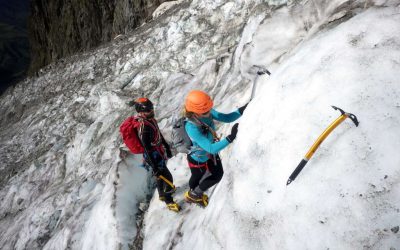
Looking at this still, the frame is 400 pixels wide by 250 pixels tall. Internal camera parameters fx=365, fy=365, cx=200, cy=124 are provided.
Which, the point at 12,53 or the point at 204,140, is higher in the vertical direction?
the point at 204,140

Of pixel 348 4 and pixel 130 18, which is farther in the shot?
pixel 130 18

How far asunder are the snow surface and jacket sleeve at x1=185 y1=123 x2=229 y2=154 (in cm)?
29

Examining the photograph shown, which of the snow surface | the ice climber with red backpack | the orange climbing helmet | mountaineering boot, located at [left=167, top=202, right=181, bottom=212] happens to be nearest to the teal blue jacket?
the orange climbing helmet

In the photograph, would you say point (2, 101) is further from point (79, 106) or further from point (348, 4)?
point (348, 4)

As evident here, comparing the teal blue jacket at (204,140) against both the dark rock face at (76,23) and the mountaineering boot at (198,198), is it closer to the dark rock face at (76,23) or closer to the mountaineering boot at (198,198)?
the mountaineering boot at (198,198)

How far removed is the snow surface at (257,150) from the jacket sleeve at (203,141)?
0.94 feet

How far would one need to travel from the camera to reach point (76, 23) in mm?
31578

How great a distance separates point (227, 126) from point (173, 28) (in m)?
8.61

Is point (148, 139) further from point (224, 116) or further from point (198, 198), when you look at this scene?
point (224, 116)

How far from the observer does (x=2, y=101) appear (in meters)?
25.5

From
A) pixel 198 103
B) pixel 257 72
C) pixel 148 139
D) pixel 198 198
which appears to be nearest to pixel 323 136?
pixel 198 103

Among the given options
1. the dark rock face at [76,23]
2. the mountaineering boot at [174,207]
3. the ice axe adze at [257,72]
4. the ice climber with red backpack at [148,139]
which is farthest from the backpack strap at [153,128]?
the dark rock face at [76,23]

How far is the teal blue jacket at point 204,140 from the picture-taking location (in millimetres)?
4840

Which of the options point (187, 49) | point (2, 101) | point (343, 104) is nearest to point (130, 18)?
point (187, 49)
